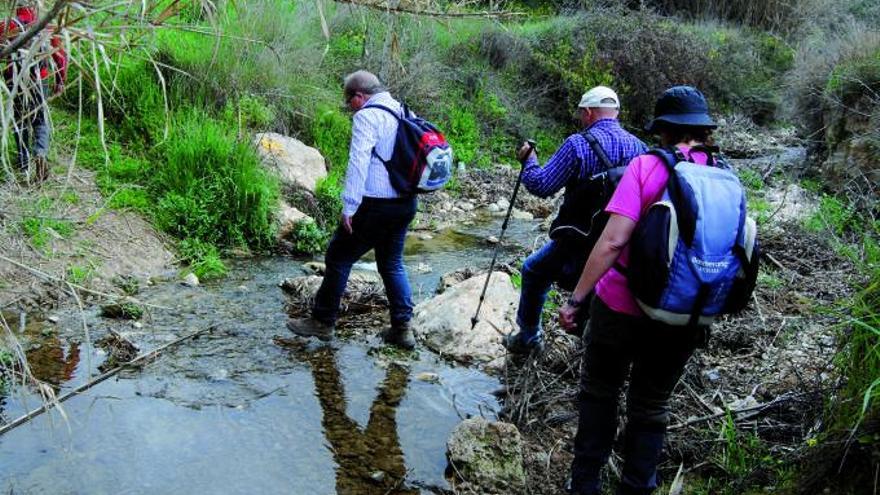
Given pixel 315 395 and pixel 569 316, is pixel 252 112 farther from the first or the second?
pixel 569 316

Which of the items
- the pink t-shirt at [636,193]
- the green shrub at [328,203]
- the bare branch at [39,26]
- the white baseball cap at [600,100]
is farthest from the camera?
the green shrub at [328,203]

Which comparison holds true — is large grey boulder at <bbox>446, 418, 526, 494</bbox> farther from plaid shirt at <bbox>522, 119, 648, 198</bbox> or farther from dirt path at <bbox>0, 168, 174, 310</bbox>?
dirt path at <bbox>0, 168, 174, 310</bbox>

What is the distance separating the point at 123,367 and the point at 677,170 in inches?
144

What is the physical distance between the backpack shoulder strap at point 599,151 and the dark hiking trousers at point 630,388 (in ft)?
3.61

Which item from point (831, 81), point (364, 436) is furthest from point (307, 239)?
point (831, 81)

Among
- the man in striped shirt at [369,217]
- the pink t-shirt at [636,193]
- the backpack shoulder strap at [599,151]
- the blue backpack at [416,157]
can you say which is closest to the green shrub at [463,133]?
the man in striped shirt at [369,217]

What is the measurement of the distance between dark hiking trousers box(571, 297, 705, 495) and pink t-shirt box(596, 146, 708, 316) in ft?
0.24

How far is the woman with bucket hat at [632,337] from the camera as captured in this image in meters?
3.05

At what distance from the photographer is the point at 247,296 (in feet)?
21.4

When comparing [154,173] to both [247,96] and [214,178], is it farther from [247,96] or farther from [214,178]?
[247,96]

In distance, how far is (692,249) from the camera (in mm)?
2879

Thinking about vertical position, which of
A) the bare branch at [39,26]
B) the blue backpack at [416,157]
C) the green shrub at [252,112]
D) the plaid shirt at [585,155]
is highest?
the bare branch at [39,26]

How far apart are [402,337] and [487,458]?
1842 mm

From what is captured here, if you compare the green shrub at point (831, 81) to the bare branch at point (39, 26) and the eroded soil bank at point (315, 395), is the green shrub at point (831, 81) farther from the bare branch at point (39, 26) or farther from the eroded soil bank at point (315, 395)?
the bare branch at point (39, 26)
